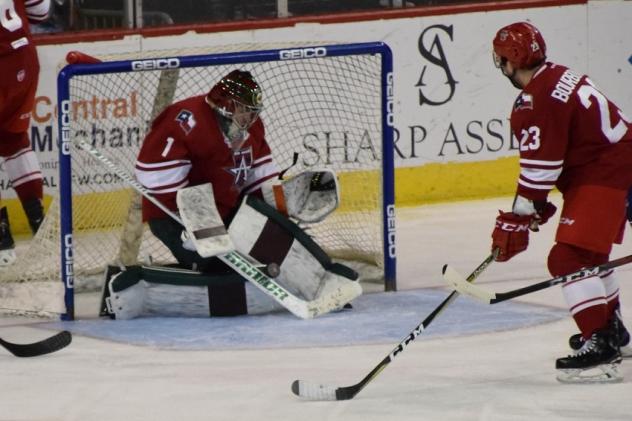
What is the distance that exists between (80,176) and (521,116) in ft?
7.28

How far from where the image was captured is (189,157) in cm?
534

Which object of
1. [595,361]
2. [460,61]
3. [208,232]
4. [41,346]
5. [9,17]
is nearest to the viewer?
[595,361]

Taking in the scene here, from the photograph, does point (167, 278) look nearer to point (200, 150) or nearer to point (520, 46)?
point (200, 150)

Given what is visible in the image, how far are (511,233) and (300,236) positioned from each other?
1308mm

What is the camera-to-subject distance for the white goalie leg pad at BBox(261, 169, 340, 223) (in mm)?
5512

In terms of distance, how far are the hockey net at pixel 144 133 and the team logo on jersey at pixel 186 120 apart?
0.19 m

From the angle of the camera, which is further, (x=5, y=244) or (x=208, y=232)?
(x=5, y=244)

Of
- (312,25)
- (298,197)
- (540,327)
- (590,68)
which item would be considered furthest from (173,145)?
(590,68)

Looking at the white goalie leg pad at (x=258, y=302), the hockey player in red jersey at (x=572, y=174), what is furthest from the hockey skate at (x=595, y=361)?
the white goalie leg pad at (x=258, y=302)

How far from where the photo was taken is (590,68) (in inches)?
304

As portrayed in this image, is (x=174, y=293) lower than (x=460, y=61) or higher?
lower

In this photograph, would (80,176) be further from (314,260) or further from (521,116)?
(521,116)

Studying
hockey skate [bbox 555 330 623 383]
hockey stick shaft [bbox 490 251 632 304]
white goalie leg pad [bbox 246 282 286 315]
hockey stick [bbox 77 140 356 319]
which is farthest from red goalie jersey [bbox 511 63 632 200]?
white goalie leg pad [bbox 246 282 286 315]

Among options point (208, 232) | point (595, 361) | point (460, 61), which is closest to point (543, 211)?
point (595, 361)
